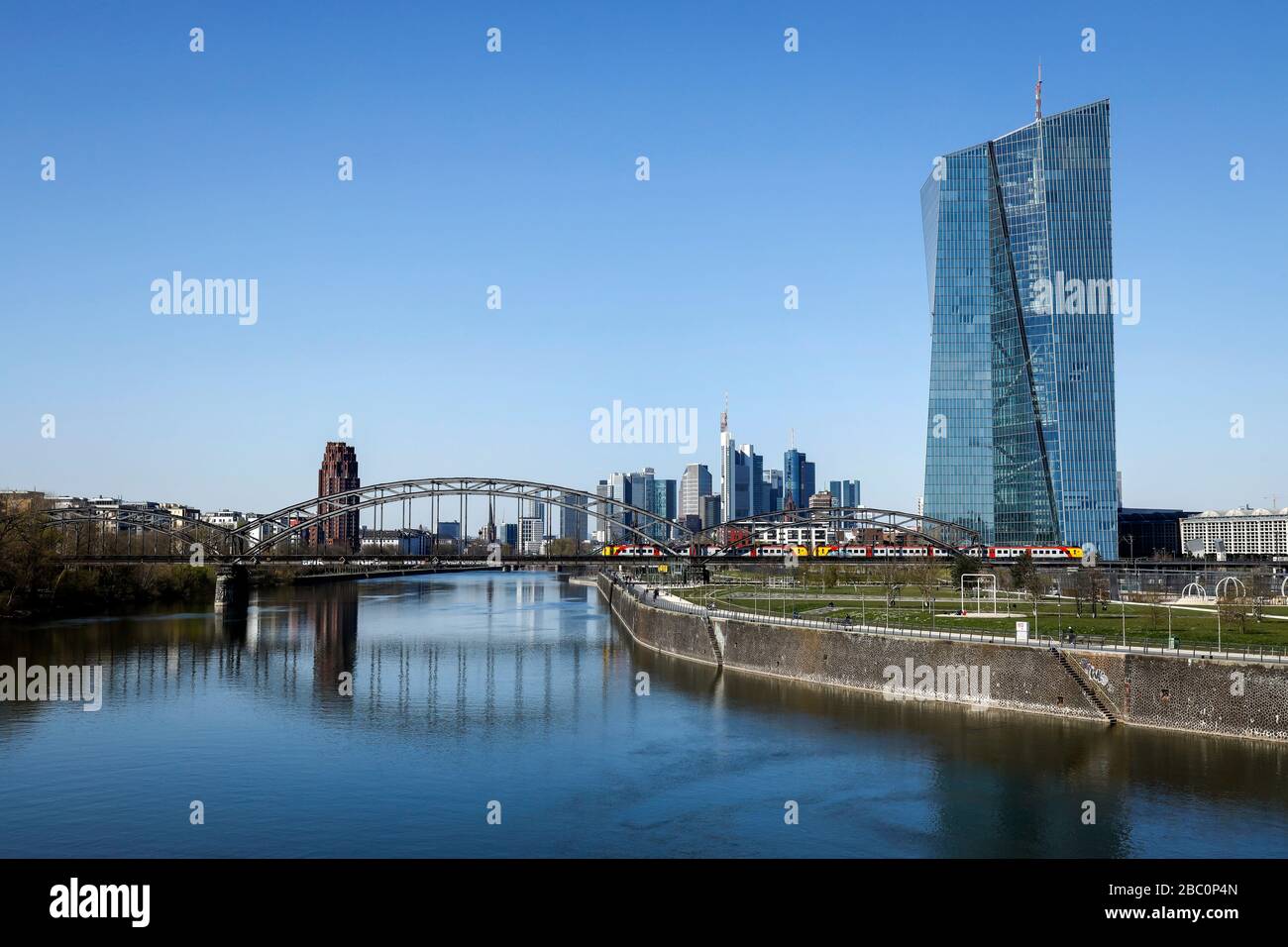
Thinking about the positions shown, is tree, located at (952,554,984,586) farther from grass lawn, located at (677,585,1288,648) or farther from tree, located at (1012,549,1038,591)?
grass lawn, located at (677,585,1288,648)

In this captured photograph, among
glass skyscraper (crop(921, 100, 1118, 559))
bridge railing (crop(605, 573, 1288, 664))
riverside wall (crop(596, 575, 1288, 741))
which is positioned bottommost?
riverside wall (crop(596, 575, 1288, 741))

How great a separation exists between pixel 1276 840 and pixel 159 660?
55338mm

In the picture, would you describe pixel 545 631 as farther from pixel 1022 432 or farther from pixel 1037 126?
pixel 1037 126

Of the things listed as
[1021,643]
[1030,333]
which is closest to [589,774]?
[1021,643]

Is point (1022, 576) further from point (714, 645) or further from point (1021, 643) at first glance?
point (1021, 643)

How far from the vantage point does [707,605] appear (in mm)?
74062

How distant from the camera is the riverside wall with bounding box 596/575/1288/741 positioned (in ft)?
121

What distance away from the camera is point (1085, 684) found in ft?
133

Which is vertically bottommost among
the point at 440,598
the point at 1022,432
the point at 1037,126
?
the point at 440,598

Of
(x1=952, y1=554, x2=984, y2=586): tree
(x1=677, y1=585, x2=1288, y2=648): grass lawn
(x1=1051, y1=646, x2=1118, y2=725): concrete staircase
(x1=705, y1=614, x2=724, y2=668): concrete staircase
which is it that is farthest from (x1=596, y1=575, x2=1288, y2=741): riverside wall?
(x1=952, y1=554, x2=984, y2=586): tree

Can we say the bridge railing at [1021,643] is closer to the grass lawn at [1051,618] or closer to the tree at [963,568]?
the grass lawn at [1051,618]

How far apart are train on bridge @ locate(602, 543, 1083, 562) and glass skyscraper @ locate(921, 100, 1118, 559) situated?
7.04 m

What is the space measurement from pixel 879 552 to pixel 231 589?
2738 inches

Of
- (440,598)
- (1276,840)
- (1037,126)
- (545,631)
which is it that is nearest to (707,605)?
(545,631)
